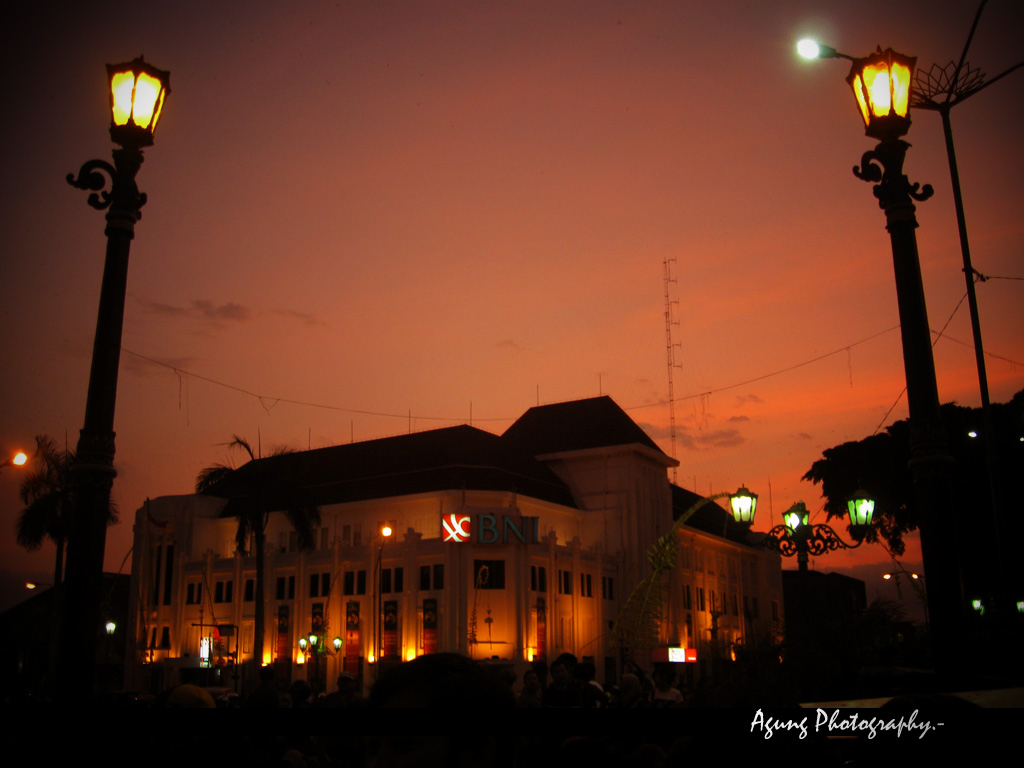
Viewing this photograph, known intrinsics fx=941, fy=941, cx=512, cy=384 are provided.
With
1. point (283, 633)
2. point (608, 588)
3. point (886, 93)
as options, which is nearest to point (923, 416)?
point (886, 93)

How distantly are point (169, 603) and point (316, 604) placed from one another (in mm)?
15160

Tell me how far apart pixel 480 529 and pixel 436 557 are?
3529mm

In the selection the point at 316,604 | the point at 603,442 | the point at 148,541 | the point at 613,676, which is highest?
the point at 603,442

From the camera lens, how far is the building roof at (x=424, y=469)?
205 ft

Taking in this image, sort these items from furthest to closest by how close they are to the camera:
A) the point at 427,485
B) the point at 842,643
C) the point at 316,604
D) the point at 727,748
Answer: the point at 427,485 → the point at 316,604 → the point at 842,643 → the point at 727,748

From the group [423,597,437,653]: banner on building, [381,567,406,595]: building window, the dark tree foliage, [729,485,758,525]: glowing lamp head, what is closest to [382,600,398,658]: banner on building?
[381,567,406,595]: building window

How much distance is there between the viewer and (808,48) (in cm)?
Result: 921

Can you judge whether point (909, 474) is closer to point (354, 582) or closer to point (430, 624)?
point (430, 624)

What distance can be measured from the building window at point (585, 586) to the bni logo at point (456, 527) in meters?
10.7

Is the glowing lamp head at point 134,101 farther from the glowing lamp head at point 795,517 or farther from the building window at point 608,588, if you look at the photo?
the building window at point 608,588

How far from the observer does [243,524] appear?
150 ft

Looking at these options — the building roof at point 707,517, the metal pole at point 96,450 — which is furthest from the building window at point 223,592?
the metal pole at point 96,450

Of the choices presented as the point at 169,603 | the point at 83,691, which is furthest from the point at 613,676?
the point at 83,691

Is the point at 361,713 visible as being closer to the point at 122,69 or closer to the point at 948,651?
the point at 948,651
